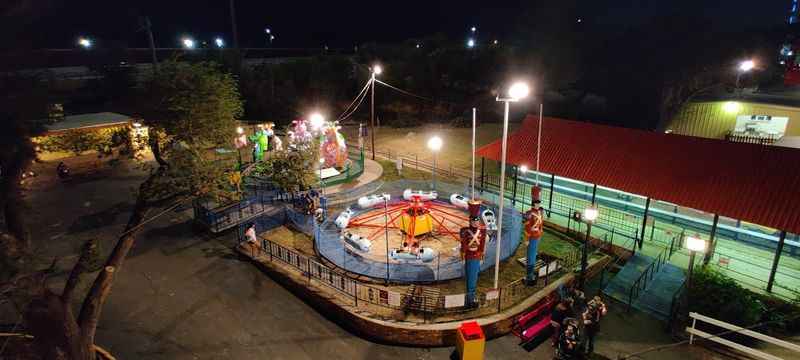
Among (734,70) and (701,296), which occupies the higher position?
(734,70)

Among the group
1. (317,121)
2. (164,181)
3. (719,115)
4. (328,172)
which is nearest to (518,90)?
(164,181)

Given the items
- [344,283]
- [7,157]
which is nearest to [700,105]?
[344,283]

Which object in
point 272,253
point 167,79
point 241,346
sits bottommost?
point 241,346

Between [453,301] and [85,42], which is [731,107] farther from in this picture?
[85,42]

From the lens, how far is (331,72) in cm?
5809

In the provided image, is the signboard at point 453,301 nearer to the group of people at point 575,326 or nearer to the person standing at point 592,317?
the group of people at point 575,326

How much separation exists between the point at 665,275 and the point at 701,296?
Result: 299cm

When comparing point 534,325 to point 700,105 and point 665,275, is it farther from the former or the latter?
point 700,105

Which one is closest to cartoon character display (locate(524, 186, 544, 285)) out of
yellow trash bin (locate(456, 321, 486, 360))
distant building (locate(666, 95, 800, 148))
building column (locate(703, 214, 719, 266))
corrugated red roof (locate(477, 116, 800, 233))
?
yellow trash bin (locate(456, 321, 486, 360))

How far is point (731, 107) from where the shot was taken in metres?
30.4

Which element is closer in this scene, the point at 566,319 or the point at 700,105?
the point at 566,319

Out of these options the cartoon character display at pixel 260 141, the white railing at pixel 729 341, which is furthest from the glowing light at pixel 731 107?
the cartoon character display at pixel 260 141

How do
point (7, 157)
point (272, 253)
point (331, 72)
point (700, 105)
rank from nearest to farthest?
point (7, 157) → point (272, 253) → point (700, 105) → point (331, 72)

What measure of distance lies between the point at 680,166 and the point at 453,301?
37.5 feet
